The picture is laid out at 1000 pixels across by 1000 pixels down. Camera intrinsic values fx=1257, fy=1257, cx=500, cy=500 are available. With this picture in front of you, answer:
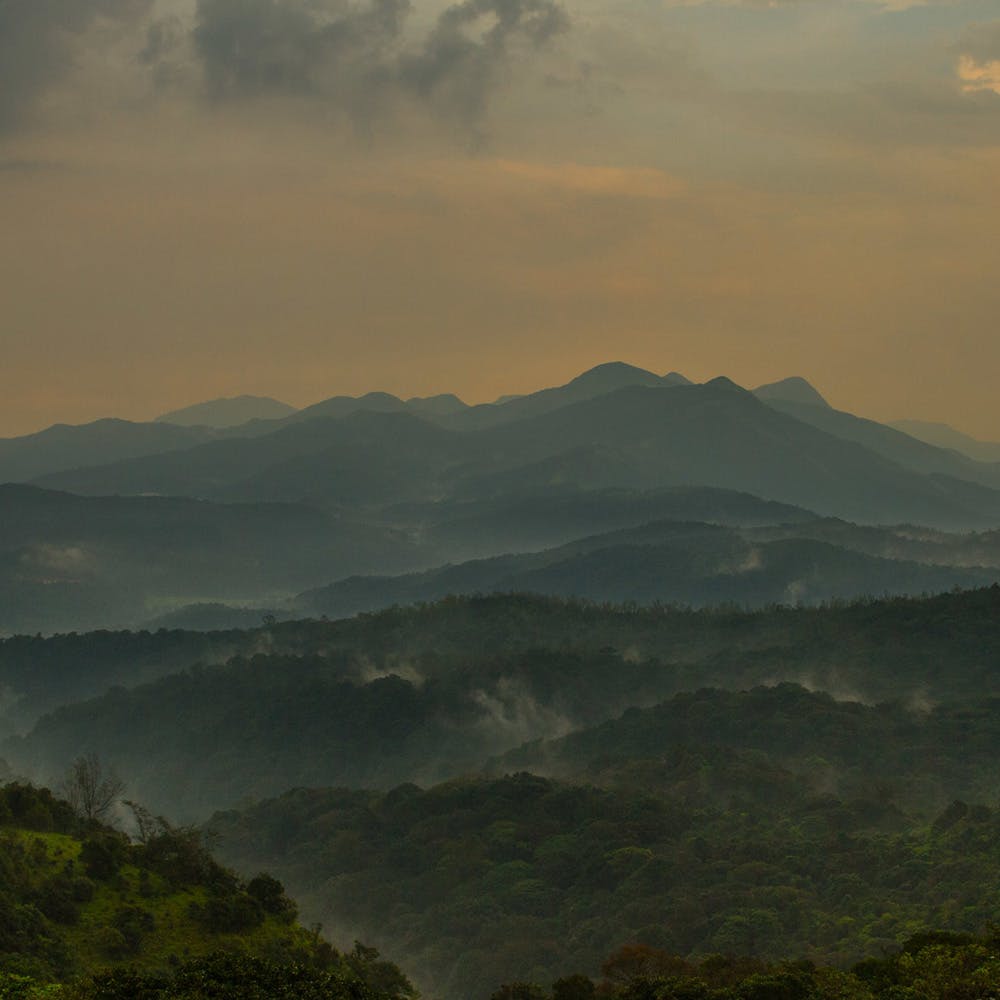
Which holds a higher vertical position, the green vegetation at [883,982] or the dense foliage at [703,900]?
the green vegetation at [883,982]

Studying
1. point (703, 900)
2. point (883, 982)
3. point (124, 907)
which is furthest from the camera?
point (703, 900)

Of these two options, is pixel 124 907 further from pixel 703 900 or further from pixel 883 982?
pixel 703 900

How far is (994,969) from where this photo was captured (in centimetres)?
5844

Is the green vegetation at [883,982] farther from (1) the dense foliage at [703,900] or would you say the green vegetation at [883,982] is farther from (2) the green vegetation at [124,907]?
(1) the dense foliage at [703,900]

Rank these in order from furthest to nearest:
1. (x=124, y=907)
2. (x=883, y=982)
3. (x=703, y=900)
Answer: (x=703, y=900) < (x=124, y=907) < (x=883, y=982)

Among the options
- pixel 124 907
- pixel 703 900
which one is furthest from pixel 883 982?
pixel 703 900

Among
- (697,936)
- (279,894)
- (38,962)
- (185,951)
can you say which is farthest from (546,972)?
(38,962)

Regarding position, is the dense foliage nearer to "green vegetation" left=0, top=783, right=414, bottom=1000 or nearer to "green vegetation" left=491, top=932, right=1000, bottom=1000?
"green vegetation" left=0, top=783, right=414, bottom=1000

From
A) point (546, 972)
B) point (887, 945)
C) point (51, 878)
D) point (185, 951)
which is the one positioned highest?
point (51, 878)

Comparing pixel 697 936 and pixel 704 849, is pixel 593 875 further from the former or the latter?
pixel 697 936

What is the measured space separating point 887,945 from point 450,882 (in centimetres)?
8426

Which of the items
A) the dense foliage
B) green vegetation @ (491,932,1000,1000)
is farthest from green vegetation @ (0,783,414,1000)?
the dense foliage

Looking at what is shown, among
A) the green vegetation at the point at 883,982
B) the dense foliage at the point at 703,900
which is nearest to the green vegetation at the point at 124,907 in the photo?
the green vegetation at the point at 883,982

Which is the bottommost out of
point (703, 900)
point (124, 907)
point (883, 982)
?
point (703, 900)
